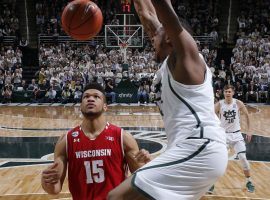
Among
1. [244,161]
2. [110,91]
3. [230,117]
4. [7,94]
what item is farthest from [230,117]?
[7,94]

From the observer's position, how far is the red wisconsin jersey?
332 centimetres

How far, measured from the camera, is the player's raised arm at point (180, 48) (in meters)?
2.57

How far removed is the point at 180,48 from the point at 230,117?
185 inches

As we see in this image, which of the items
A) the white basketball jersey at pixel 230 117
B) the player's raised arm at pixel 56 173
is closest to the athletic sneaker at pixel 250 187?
the white basketball jersey at pixel 230 117

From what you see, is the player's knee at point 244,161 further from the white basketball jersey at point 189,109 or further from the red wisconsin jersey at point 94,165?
the white basketball jersey at point 189,109

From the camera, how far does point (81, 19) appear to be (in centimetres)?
554

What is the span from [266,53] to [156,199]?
19028mm

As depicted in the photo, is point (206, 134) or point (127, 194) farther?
point (206, 134)

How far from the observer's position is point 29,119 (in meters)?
14.1

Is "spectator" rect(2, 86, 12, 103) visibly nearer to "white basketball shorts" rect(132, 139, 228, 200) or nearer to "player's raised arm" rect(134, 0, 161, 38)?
"player's raised arm" rect(134, 0, 161, 38)

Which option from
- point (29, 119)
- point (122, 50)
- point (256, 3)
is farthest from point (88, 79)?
point (256, 3)

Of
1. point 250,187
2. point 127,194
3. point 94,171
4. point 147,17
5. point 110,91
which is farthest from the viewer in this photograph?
point 110,91

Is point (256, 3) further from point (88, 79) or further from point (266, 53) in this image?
point (88, 79)

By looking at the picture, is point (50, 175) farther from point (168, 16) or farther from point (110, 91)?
point (110, 91)
